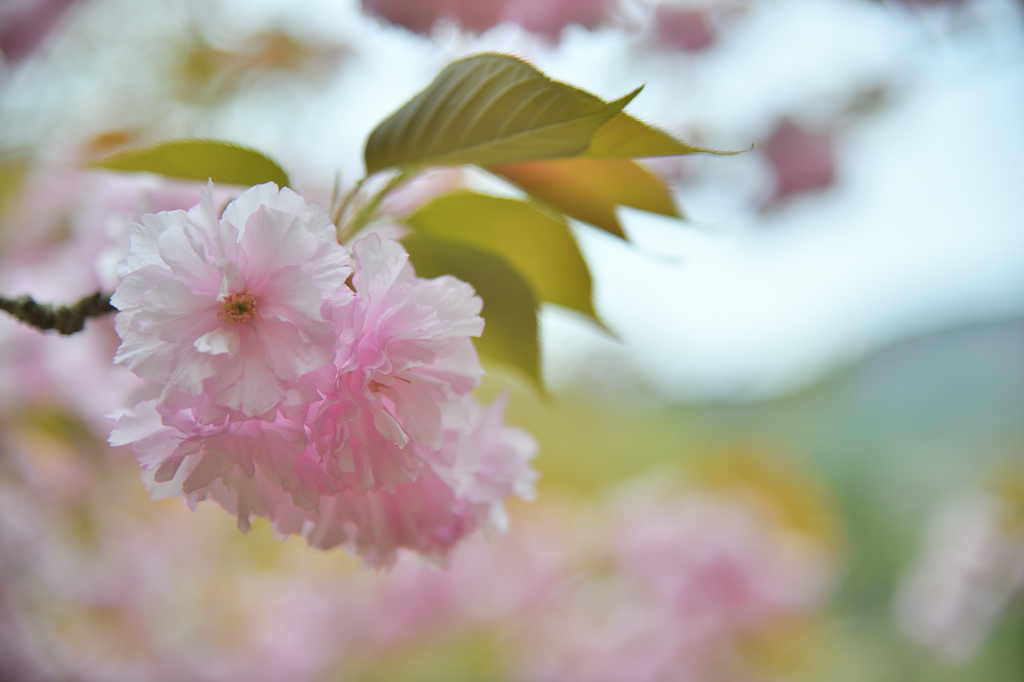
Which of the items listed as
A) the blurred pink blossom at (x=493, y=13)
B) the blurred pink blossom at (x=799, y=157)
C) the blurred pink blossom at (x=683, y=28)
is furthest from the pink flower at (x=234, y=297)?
the blurred pink blossom at (x=799, y=157)

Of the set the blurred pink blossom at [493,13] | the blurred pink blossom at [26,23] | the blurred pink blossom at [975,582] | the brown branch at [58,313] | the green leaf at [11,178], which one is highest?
the blurred pink blossom at [493,13]

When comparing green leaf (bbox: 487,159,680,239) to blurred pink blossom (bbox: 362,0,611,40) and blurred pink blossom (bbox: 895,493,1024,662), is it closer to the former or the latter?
blurred pink blossom (bbox: 362,0,611,40)

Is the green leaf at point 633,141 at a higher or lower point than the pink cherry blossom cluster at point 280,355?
higher

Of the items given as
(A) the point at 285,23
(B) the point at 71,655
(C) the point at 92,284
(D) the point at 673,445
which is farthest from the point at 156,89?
(D) the point at 673,445

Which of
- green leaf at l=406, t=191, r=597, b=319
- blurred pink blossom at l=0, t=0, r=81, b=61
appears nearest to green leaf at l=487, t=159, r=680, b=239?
green leaf at l=406, t=191, r=597, b=319

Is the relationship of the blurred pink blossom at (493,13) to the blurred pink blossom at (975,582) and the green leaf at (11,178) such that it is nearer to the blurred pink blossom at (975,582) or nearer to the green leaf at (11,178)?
Result: the green leaf at (11,178)

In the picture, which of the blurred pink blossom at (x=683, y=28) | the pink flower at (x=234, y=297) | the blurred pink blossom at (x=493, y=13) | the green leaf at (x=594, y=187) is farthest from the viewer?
the blurred pink blossom at (x=683, y=28)

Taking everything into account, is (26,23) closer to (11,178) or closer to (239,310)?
(11,178)
